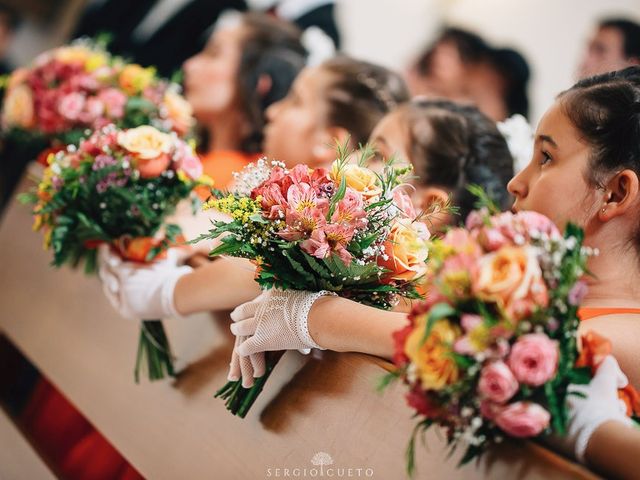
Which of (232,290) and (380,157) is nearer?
(232,290)

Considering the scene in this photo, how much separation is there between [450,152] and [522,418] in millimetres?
1383

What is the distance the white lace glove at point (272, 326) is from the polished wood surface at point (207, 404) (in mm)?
88

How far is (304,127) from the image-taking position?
3.16 metres

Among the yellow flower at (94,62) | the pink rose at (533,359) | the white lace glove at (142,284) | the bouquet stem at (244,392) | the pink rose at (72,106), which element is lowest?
the pink rose at (533,359)

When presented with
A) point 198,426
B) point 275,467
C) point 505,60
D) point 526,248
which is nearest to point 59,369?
point 198,426

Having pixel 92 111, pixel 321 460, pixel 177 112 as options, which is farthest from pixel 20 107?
pixel 321 460

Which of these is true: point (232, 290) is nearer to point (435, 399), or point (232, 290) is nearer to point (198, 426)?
point (198, 426)

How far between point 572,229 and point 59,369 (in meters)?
1.94

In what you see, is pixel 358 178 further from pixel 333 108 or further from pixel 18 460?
pixel 333 108

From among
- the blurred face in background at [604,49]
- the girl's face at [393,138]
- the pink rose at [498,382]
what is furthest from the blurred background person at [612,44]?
the pink rose at [498,382]

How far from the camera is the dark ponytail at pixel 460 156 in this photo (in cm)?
240

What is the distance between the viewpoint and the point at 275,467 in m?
1.65

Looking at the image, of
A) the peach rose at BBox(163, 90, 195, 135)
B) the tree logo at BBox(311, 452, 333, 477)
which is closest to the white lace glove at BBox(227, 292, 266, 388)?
the tree logo at BBox(311, 452, 333, 477)

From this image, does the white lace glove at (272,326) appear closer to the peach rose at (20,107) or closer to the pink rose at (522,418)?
the pink rose at (522,418)
